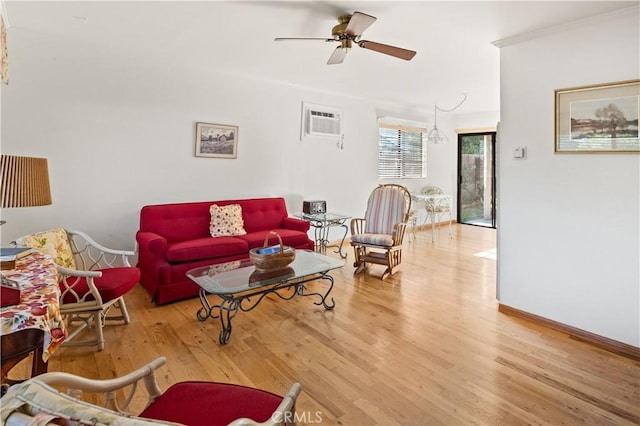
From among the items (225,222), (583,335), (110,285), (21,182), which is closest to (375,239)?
(225,222)

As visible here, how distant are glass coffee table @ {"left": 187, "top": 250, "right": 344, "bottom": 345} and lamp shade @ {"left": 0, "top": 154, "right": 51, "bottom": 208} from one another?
1.14 m

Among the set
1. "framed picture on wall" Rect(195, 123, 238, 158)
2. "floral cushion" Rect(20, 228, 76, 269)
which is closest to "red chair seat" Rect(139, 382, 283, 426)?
"floral cushion" Rect(20, 228, 76, 269)

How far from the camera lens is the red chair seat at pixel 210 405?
108 centimetres

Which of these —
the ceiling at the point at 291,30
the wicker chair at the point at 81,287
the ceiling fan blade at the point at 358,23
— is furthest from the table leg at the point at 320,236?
the ceiling fan blade at the point at 358,23

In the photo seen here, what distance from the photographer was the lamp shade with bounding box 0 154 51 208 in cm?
180

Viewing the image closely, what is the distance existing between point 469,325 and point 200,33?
3500mm

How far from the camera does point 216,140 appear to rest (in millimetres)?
4250

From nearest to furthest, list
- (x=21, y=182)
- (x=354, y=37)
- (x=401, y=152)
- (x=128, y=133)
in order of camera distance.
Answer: (x=21, y=182) < (x=354, y=37) < (x=128, y=133) < (x=401, y=152)

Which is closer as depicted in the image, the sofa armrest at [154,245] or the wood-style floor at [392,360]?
the wood-style floor at [392,360]

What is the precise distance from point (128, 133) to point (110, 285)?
6.38ft

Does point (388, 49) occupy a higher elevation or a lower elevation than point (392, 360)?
higher

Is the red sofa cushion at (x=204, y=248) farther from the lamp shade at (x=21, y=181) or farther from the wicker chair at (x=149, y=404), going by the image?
the wicker chair at (x=149, y=404)

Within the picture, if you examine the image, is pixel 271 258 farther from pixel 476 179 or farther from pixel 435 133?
pixel 476 179

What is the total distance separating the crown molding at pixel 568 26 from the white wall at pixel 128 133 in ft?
9.52
